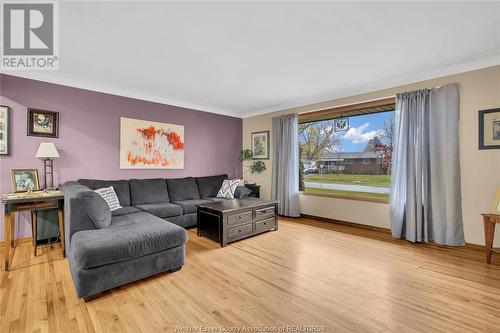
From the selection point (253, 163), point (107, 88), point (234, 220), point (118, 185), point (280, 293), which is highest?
point (107, 88)

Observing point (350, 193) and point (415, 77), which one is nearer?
point (415, 77)

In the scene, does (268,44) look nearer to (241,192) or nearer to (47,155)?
(241,192)

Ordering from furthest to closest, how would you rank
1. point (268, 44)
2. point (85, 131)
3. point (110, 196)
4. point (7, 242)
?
point (85, 131)
point (110, 196)
point (268, 44)
point (7, 242)

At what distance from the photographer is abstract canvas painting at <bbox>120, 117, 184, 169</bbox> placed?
404 centimetres

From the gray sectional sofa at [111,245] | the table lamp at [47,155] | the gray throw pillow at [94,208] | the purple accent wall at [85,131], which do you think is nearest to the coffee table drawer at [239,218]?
the gray sectional sofa at [111,245]

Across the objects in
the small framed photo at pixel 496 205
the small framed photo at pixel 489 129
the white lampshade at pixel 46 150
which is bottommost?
the small framed photo at pixel 496 205

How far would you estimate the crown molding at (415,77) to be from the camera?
2812 millimetres

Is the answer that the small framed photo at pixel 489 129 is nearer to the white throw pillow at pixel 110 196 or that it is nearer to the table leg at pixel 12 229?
the white throw pillow at pixel 110 196

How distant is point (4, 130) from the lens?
2.95 meters

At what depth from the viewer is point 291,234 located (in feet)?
12.2

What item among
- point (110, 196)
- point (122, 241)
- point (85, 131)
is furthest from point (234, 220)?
point (85, 131)

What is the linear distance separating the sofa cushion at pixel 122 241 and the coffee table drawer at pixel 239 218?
903mm

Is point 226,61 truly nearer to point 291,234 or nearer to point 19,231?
point 291,234

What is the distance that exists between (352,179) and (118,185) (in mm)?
4203
